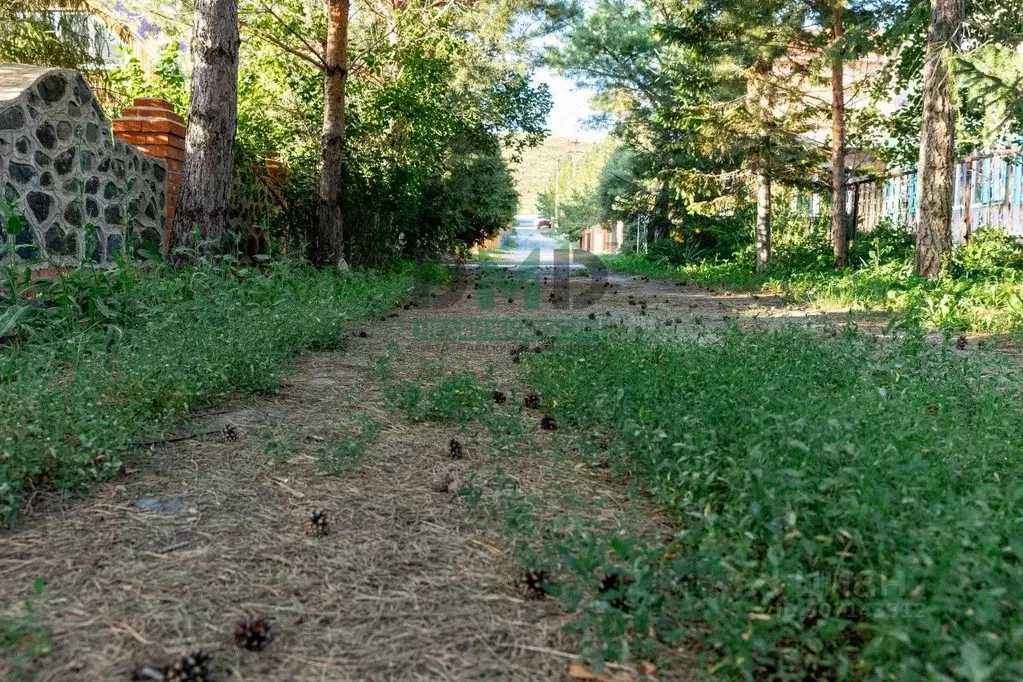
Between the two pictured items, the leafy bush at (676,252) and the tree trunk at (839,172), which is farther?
the leafy bush at (676,252)

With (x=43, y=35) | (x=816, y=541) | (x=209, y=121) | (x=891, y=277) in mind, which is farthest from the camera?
(x=43, y=35)

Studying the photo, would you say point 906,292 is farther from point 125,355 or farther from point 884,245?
point 125,355

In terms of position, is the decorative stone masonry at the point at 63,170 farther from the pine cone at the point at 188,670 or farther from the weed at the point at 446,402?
the pine cone at the point at 188,670

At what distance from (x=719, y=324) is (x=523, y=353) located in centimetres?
306

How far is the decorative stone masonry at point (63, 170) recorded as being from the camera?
Answer: 641 cm

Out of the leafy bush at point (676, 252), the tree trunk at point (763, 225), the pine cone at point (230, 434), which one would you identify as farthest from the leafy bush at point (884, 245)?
the pine cone at point (230, 434)

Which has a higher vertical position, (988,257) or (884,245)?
(884,245)

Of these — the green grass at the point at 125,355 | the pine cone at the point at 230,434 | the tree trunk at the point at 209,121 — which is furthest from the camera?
the tree trunk at the point at 209,121

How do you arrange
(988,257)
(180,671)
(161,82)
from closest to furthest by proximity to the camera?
1. (180,671)
2. (161,82)
3. (988,257)

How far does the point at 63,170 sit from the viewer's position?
277 inches

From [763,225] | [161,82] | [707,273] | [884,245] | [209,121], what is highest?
[161,82]

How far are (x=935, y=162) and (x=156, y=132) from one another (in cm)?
952

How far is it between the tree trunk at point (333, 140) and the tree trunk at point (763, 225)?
26.6ft

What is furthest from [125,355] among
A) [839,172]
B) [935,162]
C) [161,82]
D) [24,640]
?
[839,172]
